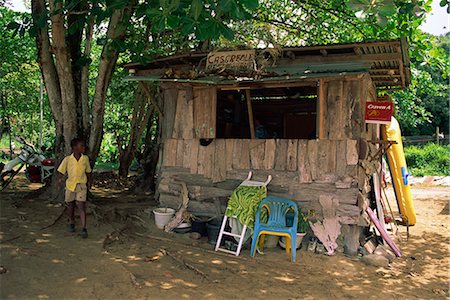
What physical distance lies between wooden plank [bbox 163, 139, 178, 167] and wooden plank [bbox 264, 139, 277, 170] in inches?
64.2

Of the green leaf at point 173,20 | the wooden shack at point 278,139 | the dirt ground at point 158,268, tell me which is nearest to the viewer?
the green leaf at point 173,20

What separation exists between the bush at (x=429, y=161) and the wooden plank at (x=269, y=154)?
44.1ft

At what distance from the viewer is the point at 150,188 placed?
9766mm

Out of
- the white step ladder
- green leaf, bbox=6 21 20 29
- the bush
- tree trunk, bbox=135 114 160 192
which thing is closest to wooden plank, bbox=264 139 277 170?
the white step ladder

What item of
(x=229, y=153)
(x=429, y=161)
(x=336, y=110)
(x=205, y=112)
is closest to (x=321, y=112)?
(x=336, y=110)

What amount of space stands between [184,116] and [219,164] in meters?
1.05

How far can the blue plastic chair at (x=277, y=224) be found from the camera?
17.7 feet

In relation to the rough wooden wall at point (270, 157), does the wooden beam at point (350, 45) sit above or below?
above

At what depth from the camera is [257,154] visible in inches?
247

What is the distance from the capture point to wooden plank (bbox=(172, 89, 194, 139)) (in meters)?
6.77

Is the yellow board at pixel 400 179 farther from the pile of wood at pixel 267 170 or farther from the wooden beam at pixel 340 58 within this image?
the pile of wood at pixel 267 170

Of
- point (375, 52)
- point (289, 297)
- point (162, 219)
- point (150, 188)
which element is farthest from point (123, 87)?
point (289, 297)

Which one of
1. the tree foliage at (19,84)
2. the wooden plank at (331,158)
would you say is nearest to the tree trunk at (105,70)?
the wooden plank at (331,158)

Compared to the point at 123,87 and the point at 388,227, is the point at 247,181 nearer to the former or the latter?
the point at 388,227
